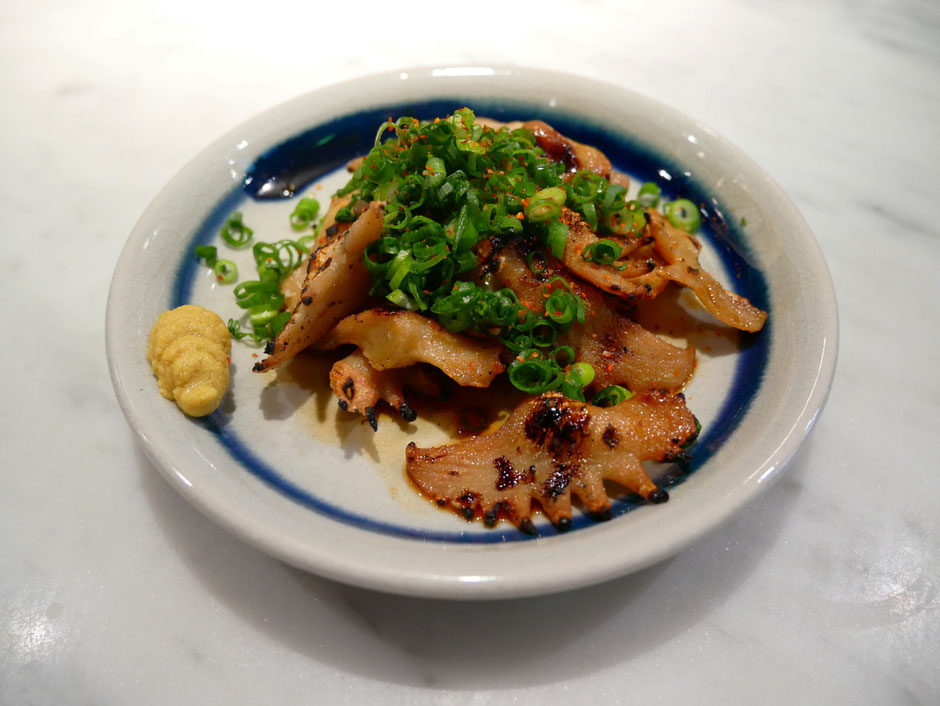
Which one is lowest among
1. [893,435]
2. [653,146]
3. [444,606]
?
[444,606]

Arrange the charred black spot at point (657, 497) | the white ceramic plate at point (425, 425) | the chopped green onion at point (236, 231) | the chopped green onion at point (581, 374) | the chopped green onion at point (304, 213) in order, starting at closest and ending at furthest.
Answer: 1. the white ceramic plate at point (425, 425)
2. the charred black spot at point (657, 497)
3. the chopped green onion at point (581, 374)
4. the chopped green onion at point (236, 231)
5. the chopped green onion at point (304, 213)

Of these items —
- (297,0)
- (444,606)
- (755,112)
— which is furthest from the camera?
(297,0)

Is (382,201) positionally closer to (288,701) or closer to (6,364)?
(288,701)

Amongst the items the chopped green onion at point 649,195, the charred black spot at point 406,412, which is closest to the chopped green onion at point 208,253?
the charred black spot at point 406,412

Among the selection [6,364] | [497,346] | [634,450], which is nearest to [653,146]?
[497,346]

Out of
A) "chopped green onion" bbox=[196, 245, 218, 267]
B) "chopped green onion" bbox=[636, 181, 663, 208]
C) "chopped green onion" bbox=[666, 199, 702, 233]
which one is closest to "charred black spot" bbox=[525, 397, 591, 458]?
"chopped green onion" bbox=[666, 199, 702, 233]

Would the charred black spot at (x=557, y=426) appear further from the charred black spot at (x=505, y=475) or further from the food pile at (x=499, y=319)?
the charred black spot at (x=505, y=475)

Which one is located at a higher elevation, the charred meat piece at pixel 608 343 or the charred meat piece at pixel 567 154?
the charred meat piece at pixel 567 154
